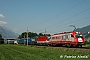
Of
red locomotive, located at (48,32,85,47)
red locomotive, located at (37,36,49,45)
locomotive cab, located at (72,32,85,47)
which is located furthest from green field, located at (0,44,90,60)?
red locomotive, located at (37,36,49,45)

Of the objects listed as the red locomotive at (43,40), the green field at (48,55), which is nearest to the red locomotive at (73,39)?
the green field at (48,55)

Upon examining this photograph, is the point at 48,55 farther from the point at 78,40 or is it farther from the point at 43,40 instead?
the point at 43,40

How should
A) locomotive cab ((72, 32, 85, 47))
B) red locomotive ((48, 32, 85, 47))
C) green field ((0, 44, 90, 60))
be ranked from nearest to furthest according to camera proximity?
green field ((0, 44, 90, 60))
locomotive cab ((72, 32, 85, 47))
red locomotive ((48, 32, 85, 47))

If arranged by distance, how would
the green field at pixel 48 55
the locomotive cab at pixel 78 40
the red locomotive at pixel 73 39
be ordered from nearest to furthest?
the green field at pixel 48 55 → the locomotive cab at pixel 78 40 → the red locomotive at pixel 73 39

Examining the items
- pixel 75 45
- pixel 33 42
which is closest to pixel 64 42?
pixel 75 45

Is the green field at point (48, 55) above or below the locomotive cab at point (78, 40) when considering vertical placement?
below

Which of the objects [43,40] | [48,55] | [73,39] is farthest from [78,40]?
[43,40]

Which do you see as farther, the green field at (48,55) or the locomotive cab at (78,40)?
the locomotive cab at (78,40)

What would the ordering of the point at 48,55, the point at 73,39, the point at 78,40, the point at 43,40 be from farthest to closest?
the point at 43,40 < the point at 73,39 < the point at 78,40 < the point at 48,55

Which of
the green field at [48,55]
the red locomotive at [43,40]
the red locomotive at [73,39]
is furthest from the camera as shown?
the red locomotive at [43,40]

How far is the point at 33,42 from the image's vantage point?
92.2 meters

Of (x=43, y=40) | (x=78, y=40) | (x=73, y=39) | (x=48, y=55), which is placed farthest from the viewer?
(x=43, y=40)

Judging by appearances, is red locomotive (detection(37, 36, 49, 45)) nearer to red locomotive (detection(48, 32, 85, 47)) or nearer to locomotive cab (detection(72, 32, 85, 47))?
red locomotive (detection(48, 32, 85, 47))

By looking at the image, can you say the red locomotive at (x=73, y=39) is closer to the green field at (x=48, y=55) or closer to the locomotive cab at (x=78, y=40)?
the locomotive cab at (x=78, y=40)
